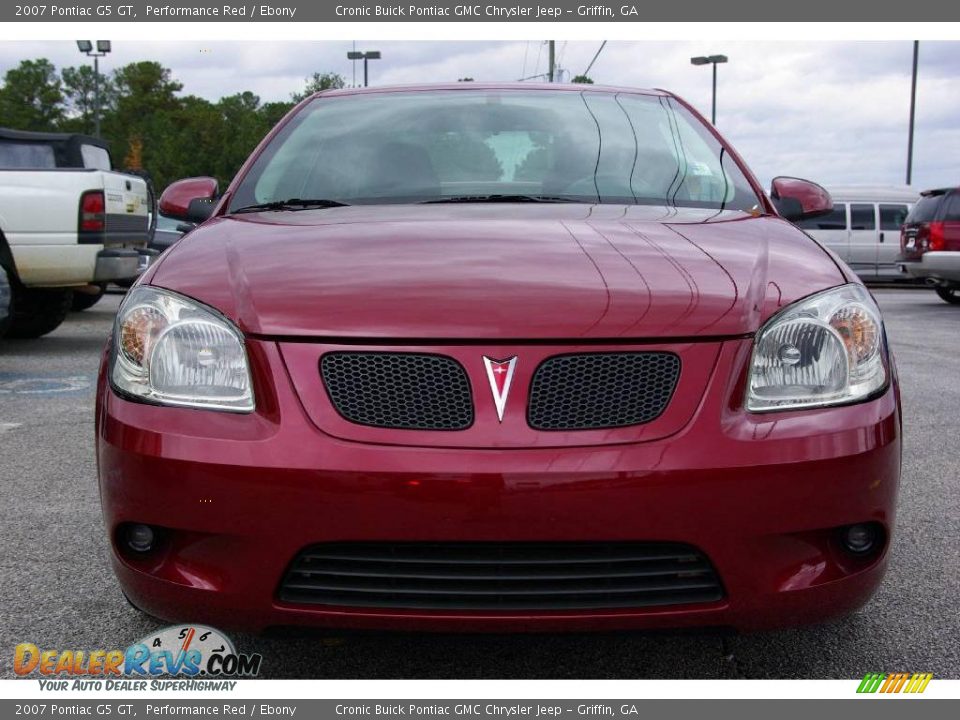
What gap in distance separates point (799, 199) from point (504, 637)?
2157mm

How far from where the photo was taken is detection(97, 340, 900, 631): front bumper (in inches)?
80.3

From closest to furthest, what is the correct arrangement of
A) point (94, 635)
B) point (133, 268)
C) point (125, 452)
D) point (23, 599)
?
point (125, 452)
point (94, 635)
point (23, 599)
point (133, 268)

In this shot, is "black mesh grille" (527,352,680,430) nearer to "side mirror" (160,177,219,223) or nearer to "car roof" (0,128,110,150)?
"side mirror" (160,177,219,223)

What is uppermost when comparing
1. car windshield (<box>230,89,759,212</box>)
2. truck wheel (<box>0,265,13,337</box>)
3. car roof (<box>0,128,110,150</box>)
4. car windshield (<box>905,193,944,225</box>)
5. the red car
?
car windshield (<box>230,89,759,212</box>)

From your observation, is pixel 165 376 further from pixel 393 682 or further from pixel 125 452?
pixel 393 682

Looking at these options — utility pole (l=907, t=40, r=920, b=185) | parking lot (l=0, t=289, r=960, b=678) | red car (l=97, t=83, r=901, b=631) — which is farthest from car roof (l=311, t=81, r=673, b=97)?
utility pole (l=907, t=40, r=920, b=185)

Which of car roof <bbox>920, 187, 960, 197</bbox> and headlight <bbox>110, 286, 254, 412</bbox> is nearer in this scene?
headlight <bbox>110, 286, 254, 412</bbox>

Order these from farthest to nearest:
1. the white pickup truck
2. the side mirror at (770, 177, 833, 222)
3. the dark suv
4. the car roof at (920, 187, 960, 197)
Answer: the car roof at (920, 187, 960, 197) → the dark suv → the white pickup truck → the side mirror at (770, 177, 833, 222)

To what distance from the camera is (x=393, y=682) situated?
7.53ft

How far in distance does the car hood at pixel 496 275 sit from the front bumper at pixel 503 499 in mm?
132

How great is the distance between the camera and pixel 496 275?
7.69ft

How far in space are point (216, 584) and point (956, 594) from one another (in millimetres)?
2048

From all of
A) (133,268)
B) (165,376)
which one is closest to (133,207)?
(133,268)

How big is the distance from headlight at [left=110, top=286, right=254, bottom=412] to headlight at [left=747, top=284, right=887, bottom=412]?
1.04 m
